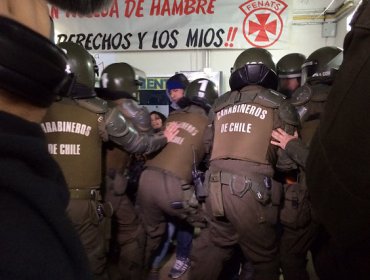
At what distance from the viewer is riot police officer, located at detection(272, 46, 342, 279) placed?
2455 millimetres

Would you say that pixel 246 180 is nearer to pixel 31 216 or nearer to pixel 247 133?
pixel 247 133

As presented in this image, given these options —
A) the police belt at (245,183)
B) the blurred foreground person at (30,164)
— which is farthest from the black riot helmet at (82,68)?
the blurred foreground person at (30,164)

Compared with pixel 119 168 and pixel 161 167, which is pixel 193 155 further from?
pixel 119 168

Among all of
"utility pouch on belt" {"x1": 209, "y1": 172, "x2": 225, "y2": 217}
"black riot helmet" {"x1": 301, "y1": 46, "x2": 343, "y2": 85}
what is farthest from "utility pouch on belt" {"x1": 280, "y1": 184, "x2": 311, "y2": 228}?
"black riot helmet" {"x1": 301, "y1": 46, "x2": 343, "y2": 85}

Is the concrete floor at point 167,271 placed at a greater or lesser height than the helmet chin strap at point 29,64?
lesser

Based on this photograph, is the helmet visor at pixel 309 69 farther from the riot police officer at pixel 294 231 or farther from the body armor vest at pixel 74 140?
the body armor vest at pixel 74 140

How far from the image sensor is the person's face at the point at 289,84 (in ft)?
13.3

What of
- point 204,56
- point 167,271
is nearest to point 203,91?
point 167,271

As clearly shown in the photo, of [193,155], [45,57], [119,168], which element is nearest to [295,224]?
[193,155]

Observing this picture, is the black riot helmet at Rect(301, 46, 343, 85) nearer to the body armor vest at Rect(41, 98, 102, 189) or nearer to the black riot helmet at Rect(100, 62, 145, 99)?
the black riot helmet at Rect(100, 62, 145, 99)

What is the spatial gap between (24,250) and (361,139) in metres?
0.58

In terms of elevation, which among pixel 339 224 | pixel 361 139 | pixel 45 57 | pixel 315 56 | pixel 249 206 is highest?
pixel 315 56

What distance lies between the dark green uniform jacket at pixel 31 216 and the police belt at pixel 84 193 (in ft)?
6.44

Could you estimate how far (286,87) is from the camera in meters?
4.11
